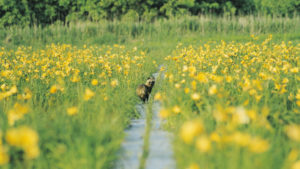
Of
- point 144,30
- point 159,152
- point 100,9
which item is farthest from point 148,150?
point 100,9

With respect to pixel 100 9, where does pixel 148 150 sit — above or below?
below

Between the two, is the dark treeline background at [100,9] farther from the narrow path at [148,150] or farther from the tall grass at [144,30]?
the narrow path at [148,150]

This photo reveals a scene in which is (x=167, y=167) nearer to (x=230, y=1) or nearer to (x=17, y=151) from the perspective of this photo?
(x=17, y=151)

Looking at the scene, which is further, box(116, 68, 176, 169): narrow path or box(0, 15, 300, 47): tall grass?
box(0, 15, 300, 47): tall grass

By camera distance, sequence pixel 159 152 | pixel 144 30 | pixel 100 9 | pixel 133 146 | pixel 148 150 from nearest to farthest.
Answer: pixel 148 150 → pixel 159 152 → pixel 133 146 → pixel 144 30 → pixel 100 9

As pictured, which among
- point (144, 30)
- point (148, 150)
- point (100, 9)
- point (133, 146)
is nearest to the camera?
point (148, 150)

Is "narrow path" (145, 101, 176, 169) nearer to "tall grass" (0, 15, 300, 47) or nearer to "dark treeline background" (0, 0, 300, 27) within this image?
"tall grass" (0, 15, 300, 47)

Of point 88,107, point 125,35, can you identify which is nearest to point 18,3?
point 125,35

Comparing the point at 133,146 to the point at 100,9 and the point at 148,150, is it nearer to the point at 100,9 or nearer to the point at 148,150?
the point at 148,150

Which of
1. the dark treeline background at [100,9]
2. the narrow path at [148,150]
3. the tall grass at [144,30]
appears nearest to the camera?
the narrow path at [148,150]

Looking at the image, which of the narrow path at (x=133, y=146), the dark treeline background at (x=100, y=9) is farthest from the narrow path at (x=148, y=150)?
the dark treeline background at (x=100, y=9)

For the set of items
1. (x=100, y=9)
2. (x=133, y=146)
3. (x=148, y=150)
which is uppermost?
(x=100, y=9)

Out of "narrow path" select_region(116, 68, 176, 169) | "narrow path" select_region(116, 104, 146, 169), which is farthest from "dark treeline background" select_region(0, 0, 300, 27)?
"narrow path" select_region(116, 68, 176, 169)

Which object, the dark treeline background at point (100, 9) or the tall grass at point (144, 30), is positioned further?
the dark treeline background at point (100, 9)
